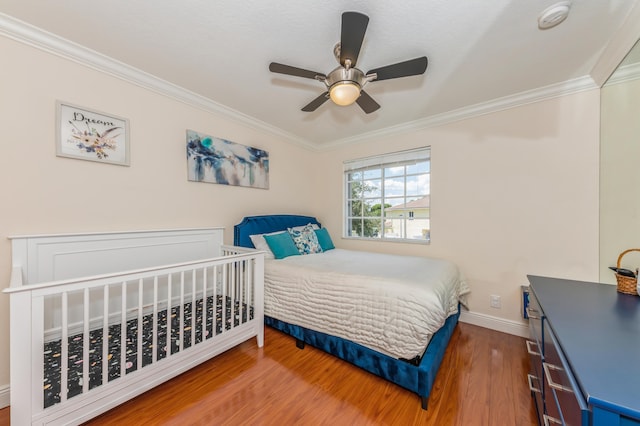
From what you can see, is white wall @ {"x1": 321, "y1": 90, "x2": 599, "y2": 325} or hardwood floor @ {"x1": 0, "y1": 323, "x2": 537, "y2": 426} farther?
white wall @ {"x1": 321, "y1": 90, "x2": 599, "y2": 325}

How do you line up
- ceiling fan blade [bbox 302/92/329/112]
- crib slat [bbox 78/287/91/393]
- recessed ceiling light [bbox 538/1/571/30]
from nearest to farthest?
A: 1. crib slat [bbox 78/287/91/393]
2. recessed ceiling light [bbox 538/1/571/30]
3. ceiling fan blade [bbox 302/92/329/112]

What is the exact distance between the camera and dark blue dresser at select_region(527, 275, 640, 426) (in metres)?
0.64

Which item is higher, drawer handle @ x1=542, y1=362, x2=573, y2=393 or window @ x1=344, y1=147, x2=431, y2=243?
window @ x1=344, y1=147, x2=431, y2=243

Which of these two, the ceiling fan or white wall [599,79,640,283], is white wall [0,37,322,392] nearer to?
the ceiling fan

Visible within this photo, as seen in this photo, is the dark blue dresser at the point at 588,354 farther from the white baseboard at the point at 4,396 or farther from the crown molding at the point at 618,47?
the white baseboard at the point at 4,396

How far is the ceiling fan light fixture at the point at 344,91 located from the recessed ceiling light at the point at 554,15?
1.16 metres

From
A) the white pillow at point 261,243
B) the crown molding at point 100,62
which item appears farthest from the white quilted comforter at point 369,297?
the crown molding at point 100,62

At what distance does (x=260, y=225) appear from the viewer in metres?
2.96

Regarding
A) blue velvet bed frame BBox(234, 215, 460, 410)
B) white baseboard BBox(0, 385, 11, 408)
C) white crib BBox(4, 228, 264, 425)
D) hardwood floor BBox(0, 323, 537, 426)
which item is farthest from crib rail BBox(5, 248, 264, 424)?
blue velvet bed frame BBox(234, 215, 460, 410)

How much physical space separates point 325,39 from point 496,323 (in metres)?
3.11

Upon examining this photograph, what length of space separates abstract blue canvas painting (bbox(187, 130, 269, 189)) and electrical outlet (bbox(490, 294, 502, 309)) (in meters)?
2.95

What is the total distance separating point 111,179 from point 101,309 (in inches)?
41.0

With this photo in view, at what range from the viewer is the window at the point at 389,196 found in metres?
3.08

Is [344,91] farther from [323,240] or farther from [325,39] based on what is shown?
[323,240]
